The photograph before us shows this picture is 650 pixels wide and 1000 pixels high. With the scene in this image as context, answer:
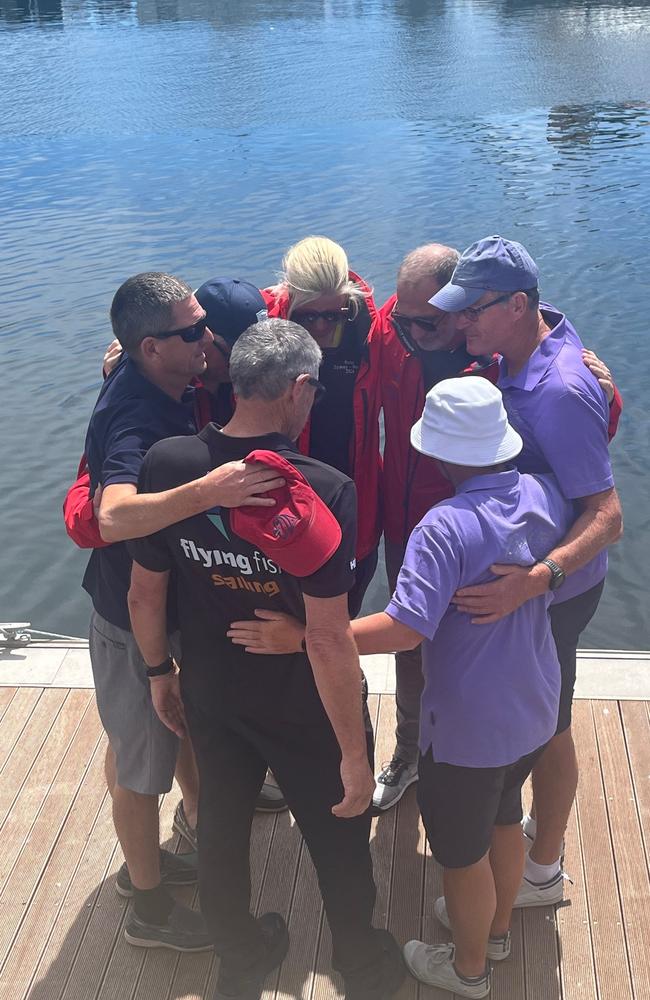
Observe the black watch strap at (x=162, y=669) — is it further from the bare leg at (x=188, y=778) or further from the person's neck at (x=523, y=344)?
the person's neck at (x=523, y=344)

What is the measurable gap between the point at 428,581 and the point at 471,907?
3.54ft

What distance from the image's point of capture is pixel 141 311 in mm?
2777

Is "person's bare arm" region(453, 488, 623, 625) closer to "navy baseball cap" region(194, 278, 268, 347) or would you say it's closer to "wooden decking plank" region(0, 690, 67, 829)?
"navy baseball cap" region(194, 278, 268, 347)

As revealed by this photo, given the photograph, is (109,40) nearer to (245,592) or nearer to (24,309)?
(24,309)

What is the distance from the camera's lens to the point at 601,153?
19547mm

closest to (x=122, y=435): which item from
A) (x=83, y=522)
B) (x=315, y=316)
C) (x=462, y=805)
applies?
(x=83, y=522)

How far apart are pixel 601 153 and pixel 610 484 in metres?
19.0

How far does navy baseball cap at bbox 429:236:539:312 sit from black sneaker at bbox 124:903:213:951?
230cm

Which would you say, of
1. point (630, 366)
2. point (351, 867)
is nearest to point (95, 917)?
point (351, 867)

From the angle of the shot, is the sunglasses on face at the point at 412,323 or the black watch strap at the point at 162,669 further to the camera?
the sunglasses on face at the point at 412,323

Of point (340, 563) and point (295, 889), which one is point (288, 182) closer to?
point (295, 889)

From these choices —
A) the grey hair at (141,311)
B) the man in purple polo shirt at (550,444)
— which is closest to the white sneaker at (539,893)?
the man in purple polo shirt at (550,444)

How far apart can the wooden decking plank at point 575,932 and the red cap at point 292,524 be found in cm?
177

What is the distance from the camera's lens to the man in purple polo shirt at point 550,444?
2727 mm
